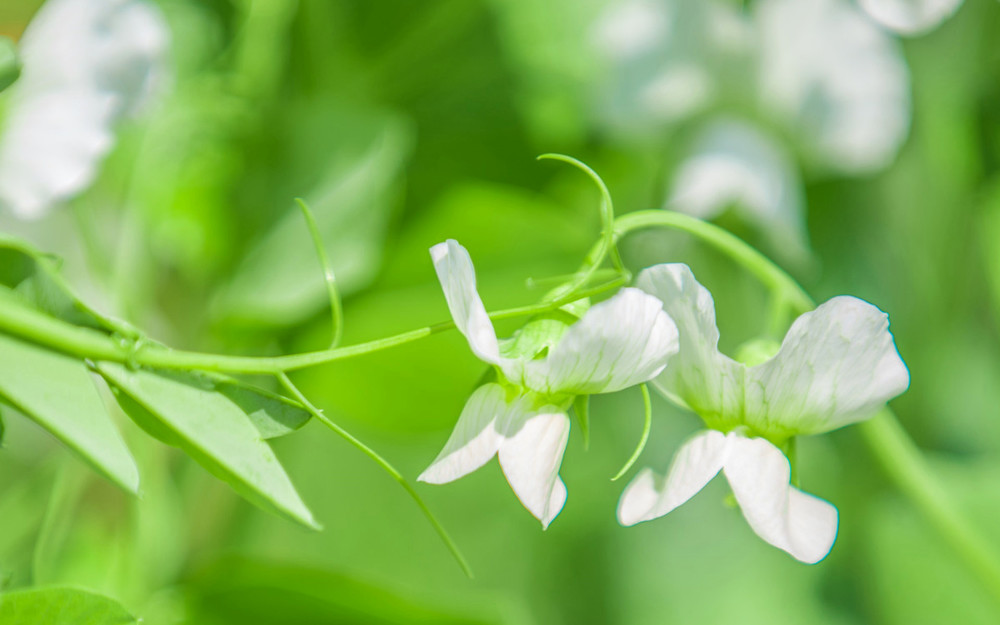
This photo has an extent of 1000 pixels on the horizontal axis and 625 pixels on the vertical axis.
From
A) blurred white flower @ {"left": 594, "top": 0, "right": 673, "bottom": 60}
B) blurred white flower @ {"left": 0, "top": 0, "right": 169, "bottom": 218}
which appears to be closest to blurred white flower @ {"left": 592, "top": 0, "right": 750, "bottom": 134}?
blurred white flower @ {"left": 594, "top": 0, "right": 673, "bottom": 60}

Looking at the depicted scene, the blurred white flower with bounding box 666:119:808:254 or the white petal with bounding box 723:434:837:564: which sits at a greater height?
the white petal with bounding box 723:434:837:564

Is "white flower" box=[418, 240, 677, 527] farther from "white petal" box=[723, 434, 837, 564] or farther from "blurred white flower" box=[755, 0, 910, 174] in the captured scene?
"blurred white flower" box=[755, 0, 910, 174]

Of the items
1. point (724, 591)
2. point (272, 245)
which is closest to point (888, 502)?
point (724, 591)

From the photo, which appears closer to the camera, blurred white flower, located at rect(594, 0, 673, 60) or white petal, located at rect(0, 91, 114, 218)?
white petal, located at rect(0, 91, 114, 218)

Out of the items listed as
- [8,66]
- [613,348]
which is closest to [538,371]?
[613,348]

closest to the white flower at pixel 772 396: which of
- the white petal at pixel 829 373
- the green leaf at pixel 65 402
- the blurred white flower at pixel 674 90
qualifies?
the white petal at pixel 829 373

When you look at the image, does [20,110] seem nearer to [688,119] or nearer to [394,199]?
[394,199]

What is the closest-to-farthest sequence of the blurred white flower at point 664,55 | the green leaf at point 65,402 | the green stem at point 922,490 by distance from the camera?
the green leaf at point 65,402, the green stem at point 922,490, the blurred white flower at point 664,55

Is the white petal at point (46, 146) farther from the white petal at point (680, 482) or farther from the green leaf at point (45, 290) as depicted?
the white petal at point (680, 482)
